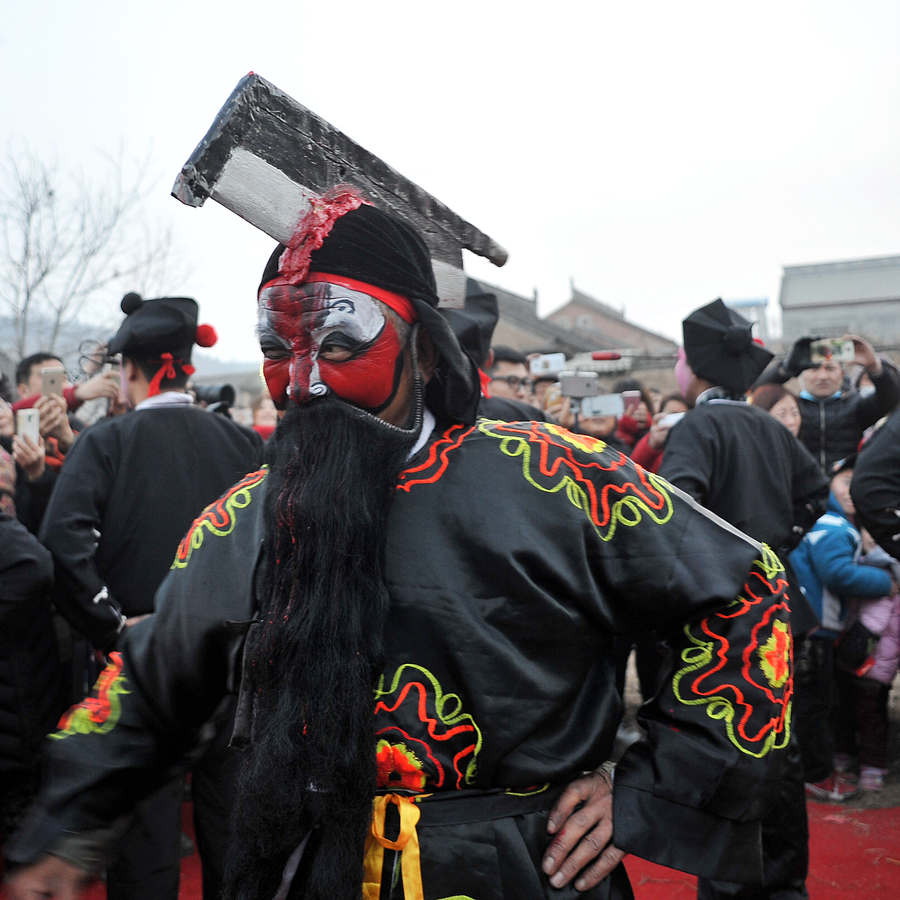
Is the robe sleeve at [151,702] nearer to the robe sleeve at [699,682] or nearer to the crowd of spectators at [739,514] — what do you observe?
the robe sleeve at [699,682]

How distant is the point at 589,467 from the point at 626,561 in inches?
7.1

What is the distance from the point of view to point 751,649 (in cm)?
160

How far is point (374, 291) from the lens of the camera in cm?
167

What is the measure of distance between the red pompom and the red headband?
232 cm

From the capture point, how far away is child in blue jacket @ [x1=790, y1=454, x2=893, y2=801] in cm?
456

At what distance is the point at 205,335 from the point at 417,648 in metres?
2.67

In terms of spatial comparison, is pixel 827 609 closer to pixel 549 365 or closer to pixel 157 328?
pixel 549 365

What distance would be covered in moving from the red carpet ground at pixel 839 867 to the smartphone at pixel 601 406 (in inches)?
88.2

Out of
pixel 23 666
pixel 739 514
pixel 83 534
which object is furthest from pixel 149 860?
pixel 739 514

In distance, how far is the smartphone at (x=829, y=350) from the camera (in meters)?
4.81

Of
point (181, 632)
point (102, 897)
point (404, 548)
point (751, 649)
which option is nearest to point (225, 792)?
point (102, 897)

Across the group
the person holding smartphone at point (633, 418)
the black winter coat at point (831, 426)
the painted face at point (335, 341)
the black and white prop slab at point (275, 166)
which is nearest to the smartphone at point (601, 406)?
the person holding smartphone at point (633, 418)

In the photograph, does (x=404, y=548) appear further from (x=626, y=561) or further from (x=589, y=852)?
(x=589, y=852)

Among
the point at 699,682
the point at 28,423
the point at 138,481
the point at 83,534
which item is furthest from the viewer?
the point at 28,423
